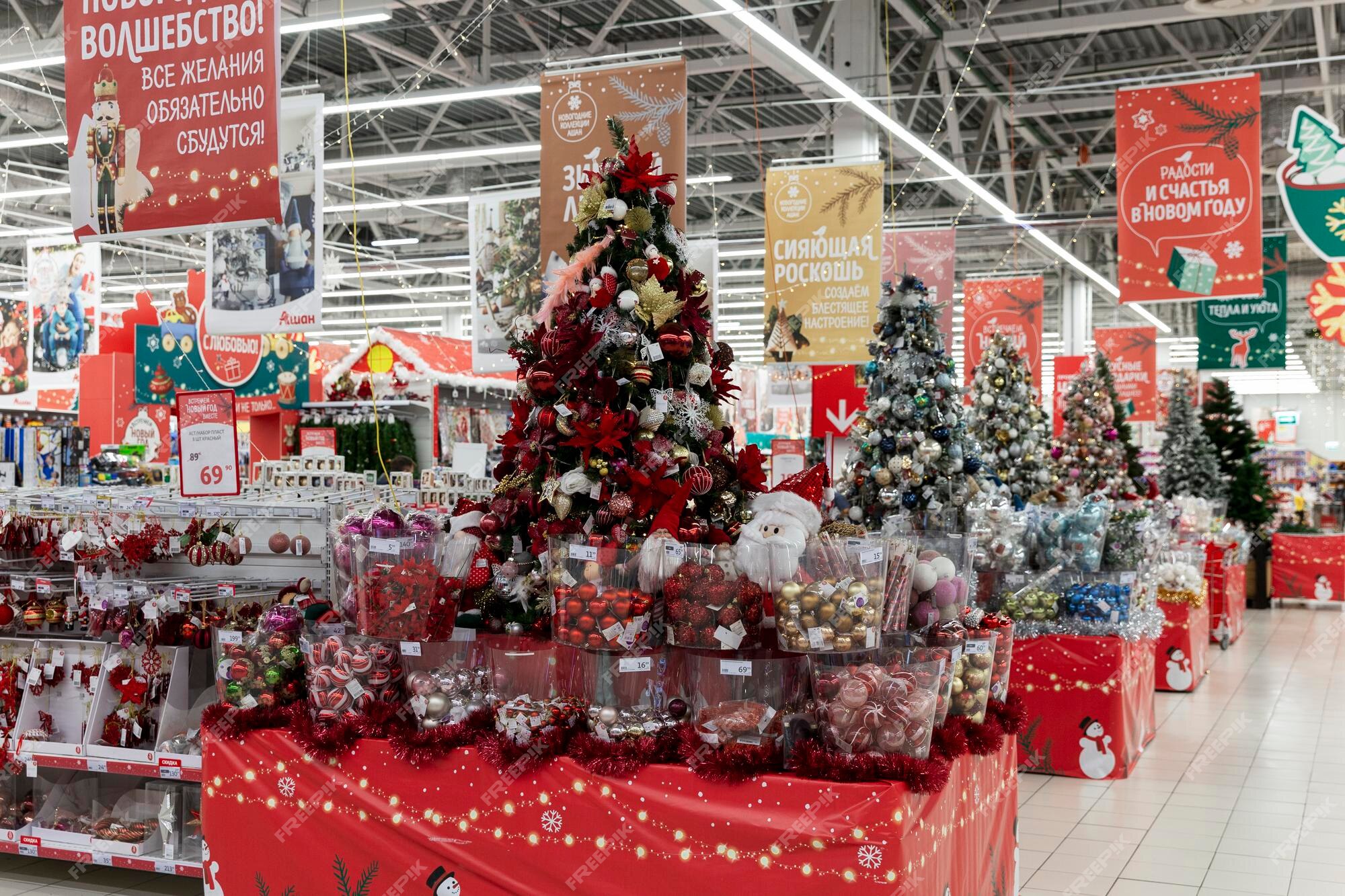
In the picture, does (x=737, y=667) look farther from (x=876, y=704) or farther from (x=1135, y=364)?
(x=1135, y=364)

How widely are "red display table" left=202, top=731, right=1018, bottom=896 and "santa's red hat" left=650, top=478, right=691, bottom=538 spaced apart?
2.26ft

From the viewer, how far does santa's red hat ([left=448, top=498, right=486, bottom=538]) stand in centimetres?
387

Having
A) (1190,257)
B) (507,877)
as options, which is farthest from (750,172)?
(507,877)

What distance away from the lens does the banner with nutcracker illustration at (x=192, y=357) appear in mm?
9484

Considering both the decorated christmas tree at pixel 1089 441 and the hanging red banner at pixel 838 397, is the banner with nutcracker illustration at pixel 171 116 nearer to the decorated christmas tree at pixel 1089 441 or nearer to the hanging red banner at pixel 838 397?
the decorated christmas tree at pixel 1089 441

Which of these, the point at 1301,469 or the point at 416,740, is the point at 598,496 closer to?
the point at 416,740

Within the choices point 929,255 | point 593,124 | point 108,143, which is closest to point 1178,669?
point 929,255

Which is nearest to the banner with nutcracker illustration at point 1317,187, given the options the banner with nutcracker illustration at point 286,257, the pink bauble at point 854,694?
the pink bauble at point 854,694

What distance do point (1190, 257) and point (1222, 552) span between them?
→ 173 inches

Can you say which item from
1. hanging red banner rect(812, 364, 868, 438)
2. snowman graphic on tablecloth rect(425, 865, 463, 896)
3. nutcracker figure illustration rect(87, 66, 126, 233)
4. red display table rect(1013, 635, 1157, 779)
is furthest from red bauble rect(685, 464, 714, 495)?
hanging red banner rect(812, 364, 868, 438)

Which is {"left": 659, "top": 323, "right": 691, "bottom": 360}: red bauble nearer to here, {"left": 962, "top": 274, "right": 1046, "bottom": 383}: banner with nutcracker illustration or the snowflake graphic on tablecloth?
the snowflake graphic on tablecloth

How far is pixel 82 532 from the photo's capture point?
4.64 m

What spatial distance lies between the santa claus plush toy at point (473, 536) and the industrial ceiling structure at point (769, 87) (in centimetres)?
399

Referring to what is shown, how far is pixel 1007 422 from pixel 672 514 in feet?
16.6
